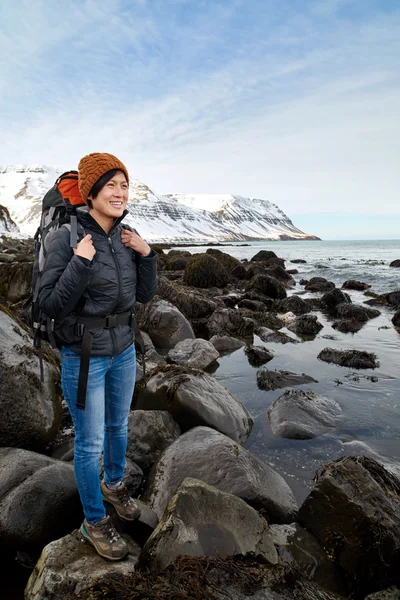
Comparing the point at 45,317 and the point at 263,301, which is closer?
the point at 45,317

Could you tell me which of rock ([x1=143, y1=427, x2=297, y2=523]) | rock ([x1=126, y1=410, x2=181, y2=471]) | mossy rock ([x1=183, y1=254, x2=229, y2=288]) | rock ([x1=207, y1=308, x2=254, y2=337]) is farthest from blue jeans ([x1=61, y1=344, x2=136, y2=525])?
mossy rock ([x1=183, y1=254, x2=229, y2=288])

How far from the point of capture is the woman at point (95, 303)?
2.64m

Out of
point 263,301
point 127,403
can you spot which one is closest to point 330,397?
point 127,403

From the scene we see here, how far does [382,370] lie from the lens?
8.38 meters

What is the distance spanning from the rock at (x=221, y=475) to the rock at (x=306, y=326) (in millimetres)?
8336

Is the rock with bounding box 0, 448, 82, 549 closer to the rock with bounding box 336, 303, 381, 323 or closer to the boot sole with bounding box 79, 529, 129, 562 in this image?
the boot sole with bounding box 79, 529, 129, 562

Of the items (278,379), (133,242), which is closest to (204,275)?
(278,379)

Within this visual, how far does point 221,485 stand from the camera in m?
3.83

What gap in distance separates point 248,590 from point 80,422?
158 cm

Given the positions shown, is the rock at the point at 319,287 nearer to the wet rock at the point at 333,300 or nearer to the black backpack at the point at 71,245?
the wet rock at the point at 333,300

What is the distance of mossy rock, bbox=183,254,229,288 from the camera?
69.6 ft

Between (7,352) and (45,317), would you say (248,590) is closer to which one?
(45,317)

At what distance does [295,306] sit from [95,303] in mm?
14002

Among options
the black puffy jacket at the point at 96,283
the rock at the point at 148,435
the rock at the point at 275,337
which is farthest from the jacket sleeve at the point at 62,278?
the rock at the point at 275,337
